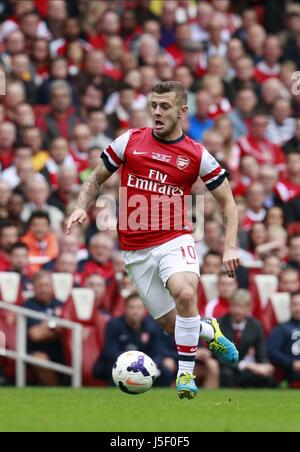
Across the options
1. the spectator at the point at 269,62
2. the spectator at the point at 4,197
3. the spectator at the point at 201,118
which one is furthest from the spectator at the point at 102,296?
the spectator at the point at 269,62

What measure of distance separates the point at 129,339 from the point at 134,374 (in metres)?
4.49

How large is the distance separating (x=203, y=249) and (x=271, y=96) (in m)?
4.71

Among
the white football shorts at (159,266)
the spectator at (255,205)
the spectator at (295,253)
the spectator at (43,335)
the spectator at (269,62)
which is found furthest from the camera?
the spectator at (269,62)

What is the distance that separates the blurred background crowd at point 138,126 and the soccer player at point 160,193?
4.10 metres

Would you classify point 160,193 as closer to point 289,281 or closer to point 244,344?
point 244,344

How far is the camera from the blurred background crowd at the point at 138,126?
1518 cm

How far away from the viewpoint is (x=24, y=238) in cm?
1600

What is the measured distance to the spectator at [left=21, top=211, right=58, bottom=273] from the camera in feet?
52.0

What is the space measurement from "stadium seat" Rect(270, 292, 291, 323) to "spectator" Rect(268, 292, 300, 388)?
30cm

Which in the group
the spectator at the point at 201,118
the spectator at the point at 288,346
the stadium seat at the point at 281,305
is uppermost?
the spectator at the point at 201,118

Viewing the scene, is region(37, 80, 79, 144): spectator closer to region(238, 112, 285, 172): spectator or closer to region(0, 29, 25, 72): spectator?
region(0, 29, 25, 72): spectator

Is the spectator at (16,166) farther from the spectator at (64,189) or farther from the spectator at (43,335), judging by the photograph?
the spectator at (43,335)
